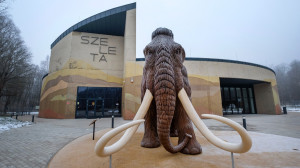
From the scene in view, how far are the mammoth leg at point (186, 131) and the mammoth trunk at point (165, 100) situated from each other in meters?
0.14

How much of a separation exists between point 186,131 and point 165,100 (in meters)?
0.94

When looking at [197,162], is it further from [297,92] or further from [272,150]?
[297,92]

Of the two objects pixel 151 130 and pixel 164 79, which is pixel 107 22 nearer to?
pixel 151 130

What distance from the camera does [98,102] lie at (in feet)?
46.1

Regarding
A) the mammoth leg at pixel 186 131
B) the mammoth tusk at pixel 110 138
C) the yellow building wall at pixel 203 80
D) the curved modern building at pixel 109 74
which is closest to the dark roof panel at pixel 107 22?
the curved modern building at pixel 109 74

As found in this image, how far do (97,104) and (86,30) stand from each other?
8.09 metres

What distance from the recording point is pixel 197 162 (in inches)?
89.7

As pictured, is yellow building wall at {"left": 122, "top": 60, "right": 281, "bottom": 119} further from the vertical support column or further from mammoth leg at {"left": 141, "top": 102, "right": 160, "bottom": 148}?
mammoth leg at {"left": 141, "top": 102, "right": 160, "bottom": 148}

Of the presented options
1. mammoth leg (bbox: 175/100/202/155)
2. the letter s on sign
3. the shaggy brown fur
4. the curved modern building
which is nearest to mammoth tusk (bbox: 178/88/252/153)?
the shaggy brown fur

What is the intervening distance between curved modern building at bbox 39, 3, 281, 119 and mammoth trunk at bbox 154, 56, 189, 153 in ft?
30.9

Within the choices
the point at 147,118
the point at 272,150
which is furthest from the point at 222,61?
the point at 147,118

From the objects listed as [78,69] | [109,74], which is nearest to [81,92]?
[78,69]

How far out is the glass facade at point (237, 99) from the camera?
18578 mm

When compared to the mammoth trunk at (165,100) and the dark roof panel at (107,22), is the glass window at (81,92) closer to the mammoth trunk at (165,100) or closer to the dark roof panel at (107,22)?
the dark roof panel at (107,22)
